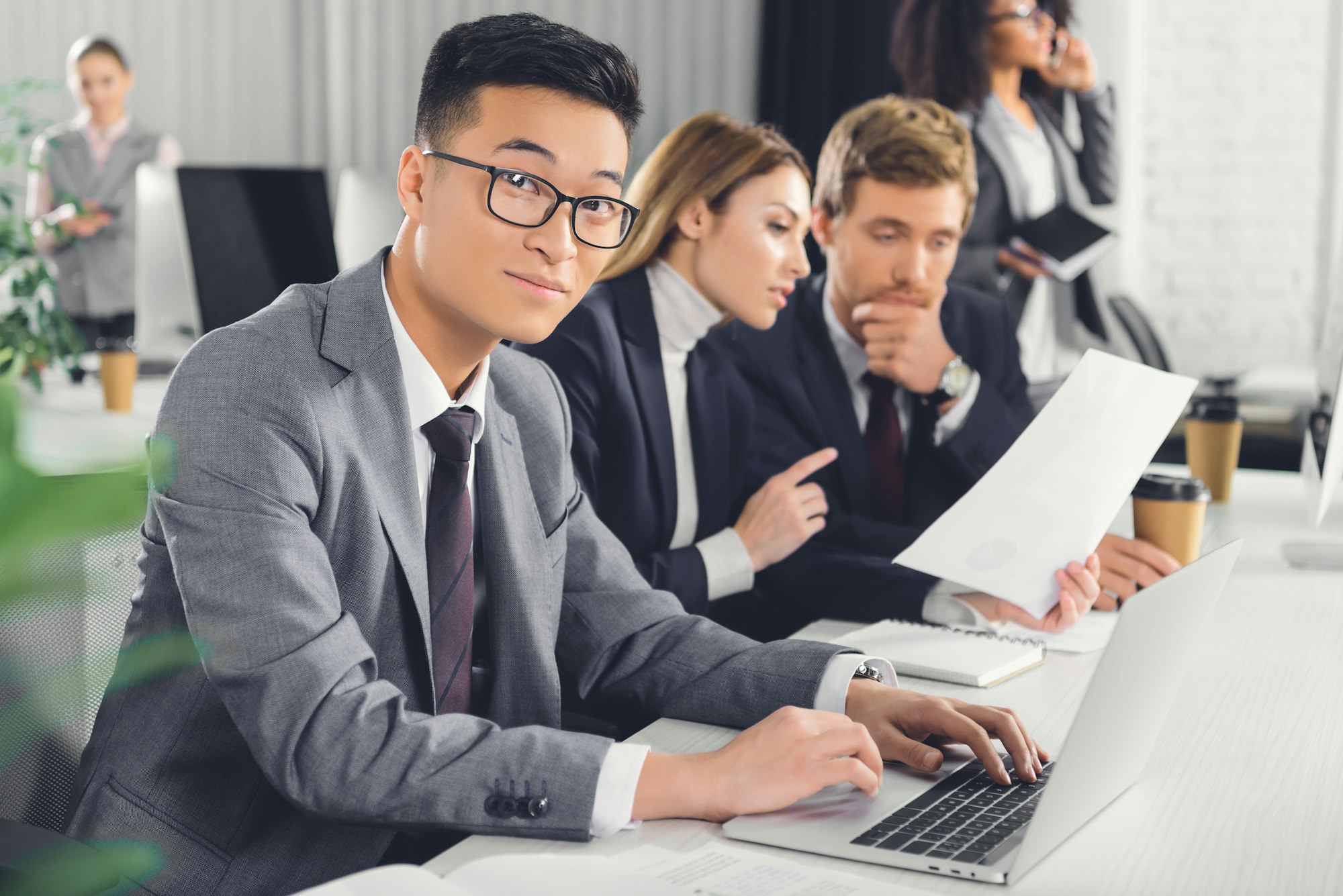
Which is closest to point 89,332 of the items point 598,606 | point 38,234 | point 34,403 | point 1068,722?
point 38,234

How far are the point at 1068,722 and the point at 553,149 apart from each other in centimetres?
62

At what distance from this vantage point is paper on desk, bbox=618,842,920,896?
0.73m

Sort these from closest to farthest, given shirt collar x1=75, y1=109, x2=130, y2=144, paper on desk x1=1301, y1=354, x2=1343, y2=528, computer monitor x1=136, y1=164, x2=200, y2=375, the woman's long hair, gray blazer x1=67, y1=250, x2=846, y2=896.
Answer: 1. gray blazer x1=67, y1=250, x2=846, y2=896
2. paper on desk x1=1301, y1=354, x2=1343, y2=528
3. computer monitor x1=136, y1=164, x2=200, y2=375
4. the woman's long hair
5. shirt collar x1=75, y1=109, x2=130, y2=144

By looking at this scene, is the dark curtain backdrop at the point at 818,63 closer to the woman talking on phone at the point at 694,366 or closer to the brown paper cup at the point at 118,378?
the brown paper cup at the point at 118,378

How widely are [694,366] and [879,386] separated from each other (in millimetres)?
292

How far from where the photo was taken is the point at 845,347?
1.96m

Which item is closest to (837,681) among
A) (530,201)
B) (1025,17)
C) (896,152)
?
(530,201)

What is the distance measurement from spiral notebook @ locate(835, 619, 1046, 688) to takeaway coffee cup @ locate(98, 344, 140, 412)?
1689 millimetres

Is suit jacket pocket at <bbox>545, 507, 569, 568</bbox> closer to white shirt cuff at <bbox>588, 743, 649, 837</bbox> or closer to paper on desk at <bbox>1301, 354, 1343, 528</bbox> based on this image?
white shirt cuff at <bbox>588, 743, 649, 837</bbox>

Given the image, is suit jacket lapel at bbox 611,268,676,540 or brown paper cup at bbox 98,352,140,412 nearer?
suit jacket lapel at bbox 611,268,676,540

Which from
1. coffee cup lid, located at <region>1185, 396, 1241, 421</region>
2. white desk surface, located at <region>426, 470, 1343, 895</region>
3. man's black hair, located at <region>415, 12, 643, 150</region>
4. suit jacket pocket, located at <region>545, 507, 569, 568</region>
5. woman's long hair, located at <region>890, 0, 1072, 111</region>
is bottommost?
white desk surface, located at <region>426, 470, 1343, 895</region>

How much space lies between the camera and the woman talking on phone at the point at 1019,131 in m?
3.27

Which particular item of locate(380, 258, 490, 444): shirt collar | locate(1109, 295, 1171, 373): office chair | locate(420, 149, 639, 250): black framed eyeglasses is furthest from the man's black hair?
locate(1109, 295, 1171, 373): office chair

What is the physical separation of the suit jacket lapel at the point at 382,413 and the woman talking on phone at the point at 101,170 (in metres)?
3.60
